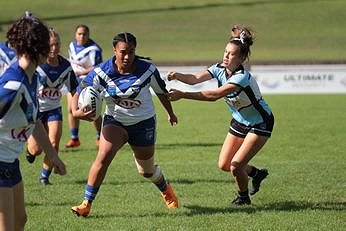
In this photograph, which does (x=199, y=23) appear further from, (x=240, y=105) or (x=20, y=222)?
(x=20, y=222)

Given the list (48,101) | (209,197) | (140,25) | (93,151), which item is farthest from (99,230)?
(140,25)

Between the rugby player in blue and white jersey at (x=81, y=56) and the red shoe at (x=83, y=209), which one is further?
Answer: the rugby player in blue and white jersey at (x=81, y=56)

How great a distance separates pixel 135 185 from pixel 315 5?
1746 inches

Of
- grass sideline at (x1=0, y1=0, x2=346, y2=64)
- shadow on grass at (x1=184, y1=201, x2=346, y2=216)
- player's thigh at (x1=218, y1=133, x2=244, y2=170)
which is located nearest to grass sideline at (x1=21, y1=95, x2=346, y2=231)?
shadow on grass at (x1=184, y1=201, x2=346, y2=216)

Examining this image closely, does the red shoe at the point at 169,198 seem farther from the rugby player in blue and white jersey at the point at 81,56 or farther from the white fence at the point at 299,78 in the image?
the white fence at the point at 299,78

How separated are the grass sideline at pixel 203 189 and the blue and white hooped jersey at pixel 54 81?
3.57 ft

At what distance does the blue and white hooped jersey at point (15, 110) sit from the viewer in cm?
470

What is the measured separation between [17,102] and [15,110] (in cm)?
7

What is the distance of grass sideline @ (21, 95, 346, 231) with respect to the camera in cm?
699

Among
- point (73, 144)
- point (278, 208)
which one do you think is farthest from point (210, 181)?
point (73, 144)

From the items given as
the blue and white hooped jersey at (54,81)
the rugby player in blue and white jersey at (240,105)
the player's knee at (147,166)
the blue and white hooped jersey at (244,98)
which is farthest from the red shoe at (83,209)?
the blue and white hooped jersey at (54,81)

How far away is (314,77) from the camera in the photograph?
2398 centimetres

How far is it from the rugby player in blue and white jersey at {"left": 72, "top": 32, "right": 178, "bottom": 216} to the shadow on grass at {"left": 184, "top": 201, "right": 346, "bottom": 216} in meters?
0.74

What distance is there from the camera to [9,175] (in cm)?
486
